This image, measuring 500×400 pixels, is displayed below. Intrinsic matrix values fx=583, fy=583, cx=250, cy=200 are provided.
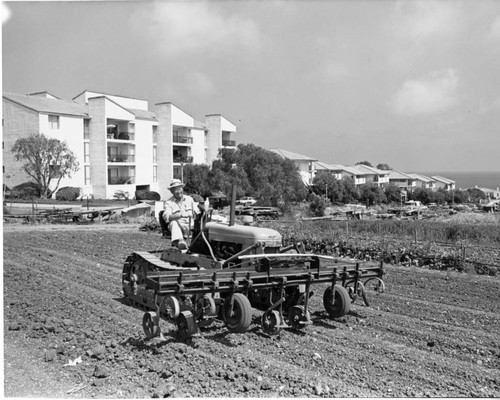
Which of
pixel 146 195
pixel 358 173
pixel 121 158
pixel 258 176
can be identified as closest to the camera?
pixel 258 176

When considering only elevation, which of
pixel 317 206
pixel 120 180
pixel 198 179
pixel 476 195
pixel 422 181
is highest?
pixel 422 181

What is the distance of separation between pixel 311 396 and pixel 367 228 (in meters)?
15.1

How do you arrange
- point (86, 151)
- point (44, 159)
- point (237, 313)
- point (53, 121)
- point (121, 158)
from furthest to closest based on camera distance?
point (121, 158), point (86, 151), point (53, 121), point (44, 159), point (237, 313)

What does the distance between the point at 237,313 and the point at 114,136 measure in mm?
35280

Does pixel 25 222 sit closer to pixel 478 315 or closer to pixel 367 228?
pixel 367 228

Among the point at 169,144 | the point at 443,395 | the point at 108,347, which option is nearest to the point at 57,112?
the point at 169,144

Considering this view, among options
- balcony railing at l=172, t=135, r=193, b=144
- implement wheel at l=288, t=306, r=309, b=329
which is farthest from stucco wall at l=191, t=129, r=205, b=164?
implement wheel at l=288, t=306, r=309, b=329

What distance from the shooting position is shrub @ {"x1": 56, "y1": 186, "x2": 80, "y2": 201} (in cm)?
3294

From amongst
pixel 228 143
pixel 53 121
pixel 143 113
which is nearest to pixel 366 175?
pixel 228 143

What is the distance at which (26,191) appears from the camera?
3166 cm

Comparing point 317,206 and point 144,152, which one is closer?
point 317,206

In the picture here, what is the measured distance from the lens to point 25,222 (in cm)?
2222

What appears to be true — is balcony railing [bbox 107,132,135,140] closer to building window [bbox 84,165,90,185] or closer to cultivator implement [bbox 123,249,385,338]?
building window [bbox 84,165,90,185]

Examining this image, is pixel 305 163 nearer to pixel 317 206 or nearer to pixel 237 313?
pixel 317 206
